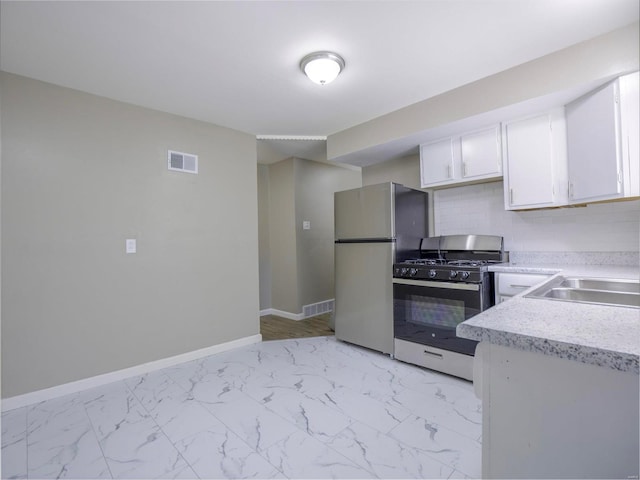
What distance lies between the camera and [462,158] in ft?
9.37

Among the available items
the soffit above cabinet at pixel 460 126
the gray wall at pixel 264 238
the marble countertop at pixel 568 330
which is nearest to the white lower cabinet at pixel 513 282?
the soffit above cabinet at pixel 460 126

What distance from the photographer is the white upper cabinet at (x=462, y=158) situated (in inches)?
105

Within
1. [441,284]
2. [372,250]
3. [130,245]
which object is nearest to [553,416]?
[441,284]

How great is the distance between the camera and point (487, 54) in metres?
2.13

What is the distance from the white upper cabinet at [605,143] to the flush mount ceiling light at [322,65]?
168 cm

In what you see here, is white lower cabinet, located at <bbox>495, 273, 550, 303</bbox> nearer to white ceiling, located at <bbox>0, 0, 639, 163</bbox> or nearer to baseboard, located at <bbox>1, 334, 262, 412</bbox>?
white ceiling, located at <bbox>0, 0, 639, 163</bbox>

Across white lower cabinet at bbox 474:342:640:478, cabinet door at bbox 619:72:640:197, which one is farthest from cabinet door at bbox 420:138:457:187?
white lower cabinet at bbox 474:342:640:478

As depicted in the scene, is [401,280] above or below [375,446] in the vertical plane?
above

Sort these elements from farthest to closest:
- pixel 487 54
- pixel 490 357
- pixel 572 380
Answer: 1. pixel 487 54
2. pixel 490 357
3. pixel 572 380

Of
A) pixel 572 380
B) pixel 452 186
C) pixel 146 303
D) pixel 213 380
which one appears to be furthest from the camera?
pixel 452 186

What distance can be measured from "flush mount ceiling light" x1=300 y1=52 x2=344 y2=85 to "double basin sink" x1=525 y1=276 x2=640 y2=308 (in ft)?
5.88

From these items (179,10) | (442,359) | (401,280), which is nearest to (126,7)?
(179,10)

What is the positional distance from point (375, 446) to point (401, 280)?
1.44 meters

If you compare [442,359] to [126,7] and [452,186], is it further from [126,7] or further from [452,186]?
[126,7]
